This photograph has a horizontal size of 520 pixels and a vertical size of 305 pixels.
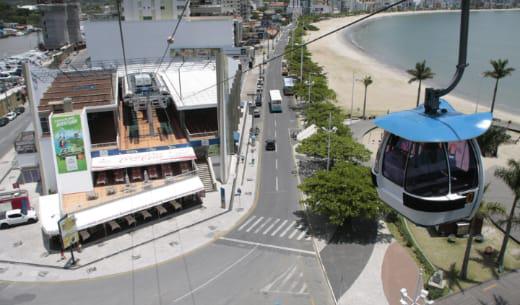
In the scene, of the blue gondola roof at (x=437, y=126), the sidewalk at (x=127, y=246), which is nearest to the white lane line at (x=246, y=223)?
the sidewalk at (x=127, y=246)

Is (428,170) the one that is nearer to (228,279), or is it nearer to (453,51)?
(228,279)

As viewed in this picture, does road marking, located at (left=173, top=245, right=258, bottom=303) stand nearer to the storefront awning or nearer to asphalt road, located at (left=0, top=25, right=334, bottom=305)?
asphalt road, located at (left=0, top=25, right=334, bottom=305)

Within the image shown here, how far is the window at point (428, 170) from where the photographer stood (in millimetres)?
12859

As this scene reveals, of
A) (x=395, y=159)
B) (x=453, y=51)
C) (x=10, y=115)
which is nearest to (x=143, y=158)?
(x=395, y=159)

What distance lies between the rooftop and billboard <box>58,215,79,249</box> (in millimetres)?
12453

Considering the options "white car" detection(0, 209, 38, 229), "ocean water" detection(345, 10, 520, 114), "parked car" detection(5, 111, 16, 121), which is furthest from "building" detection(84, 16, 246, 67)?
"ocean water" detection(345, 10, 520, 114)

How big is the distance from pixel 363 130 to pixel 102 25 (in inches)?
1678

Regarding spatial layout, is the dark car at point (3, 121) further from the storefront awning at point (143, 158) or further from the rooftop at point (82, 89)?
the storefront awning at point (143, 158)

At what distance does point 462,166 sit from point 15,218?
3257 cm

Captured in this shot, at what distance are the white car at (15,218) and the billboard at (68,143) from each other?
407cm

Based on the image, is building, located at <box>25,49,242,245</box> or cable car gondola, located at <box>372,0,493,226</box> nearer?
cable car gondola, located at <box>372,0,493,226</box>

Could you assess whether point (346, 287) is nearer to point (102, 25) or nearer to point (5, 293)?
point (5, 293)

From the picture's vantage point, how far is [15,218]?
110ft

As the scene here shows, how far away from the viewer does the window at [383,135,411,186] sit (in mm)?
13297
